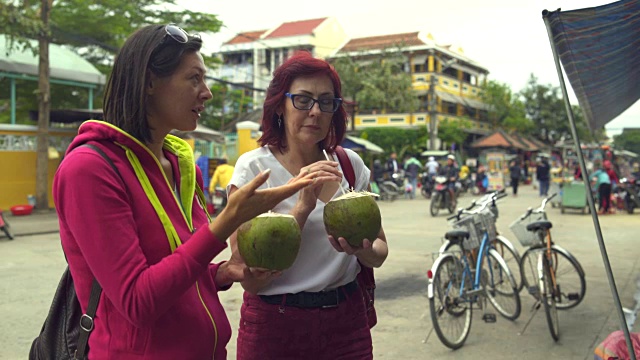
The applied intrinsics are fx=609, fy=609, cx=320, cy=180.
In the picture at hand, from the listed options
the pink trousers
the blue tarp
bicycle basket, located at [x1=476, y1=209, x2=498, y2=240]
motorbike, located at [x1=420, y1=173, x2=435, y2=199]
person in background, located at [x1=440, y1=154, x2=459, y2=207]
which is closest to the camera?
the pink trousers

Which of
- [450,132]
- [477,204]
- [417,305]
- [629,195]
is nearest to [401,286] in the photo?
[417,305]

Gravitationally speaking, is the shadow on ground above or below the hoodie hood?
below

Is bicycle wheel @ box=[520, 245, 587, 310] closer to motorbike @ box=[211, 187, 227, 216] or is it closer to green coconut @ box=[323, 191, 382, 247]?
green coconut @ box=[323, 191, 382, 247]

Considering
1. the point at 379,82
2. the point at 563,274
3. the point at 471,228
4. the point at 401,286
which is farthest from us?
the point at 379,82

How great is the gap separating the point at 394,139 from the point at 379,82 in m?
3.66

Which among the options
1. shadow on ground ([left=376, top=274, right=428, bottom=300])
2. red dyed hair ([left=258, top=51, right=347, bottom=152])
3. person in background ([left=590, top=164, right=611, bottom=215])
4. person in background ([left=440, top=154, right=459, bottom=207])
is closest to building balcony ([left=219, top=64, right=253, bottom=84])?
person in background ([left=440, top=154, right=459, bottom=207])

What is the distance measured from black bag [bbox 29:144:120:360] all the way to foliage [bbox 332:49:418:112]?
33653 millimetres

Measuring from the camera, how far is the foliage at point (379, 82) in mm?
35594

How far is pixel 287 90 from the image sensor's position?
→ 2.23m

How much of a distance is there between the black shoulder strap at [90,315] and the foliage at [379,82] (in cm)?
3376

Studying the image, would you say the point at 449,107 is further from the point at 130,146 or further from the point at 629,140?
the point at 130,146

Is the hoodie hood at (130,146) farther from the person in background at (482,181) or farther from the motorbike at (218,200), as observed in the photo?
the person in background at (482,181)

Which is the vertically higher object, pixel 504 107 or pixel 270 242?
pixel 504 107

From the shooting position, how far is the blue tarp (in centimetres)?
256
